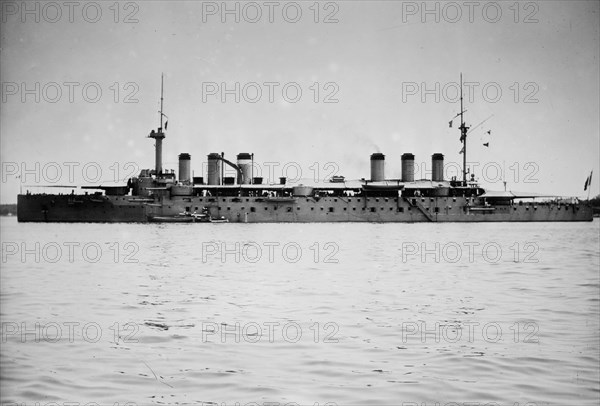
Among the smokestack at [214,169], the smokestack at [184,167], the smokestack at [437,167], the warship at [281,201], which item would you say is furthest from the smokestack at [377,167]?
the smokestack at [184,167]

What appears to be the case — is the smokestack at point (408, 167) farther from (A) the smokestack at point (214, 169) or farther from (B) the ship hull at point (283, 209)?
(A) the smokestack at point (214, 169)

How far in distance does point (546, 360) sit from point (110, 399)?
394 cm

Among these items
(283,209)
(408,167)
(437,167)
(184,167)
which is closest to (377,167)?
(408,167)

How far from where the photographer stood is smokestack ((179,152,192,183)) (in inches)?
2124

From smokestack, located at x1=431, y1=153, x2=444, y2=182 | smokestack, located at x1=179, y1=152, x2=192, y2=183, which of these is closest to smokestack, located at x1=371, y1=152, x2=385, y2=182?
smokestack, located at x1=431, y1=153, x2=444, y2=182

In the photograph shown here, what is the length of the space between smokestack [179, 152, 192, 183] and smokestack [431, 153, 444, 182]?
67.6ft

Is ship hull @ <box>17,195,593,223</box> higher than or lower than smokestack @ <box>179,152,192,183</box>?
lower

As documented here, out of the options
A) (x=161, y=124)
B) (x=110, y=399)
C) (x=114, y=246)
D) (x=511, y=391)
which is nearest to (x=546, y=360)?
(x=511, y=391)

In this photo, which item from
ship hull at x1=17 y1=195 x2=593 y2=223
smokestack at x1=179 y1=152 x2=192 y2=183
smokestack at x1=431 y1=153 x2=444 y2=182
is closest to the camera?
ship hull at x1=17 y1=195 x2=593 y2=223

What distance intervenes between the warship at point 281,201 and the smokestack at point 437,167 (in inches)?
3.4

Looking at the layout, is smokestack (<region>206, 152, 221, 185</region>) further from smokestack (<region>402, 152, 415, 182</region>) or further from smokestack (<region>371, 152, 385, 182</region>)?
smokestack (<region>402, 152, 415, 182</region>)

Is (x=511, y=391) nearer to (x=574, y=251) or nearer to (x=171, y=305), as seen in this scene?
(x=171, y=305)

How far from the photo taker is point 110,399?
5.09 meters

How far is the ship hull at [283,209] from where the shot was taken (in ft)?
165
